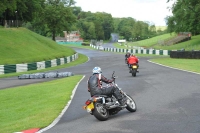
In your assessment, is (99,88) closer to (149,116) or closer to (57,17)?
(149,116)

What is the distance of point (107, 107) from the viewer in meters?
10.5

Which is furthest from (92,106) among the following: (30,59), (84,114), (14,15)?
(14,15)

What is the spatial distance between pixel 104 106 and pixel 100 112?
27 centimetres

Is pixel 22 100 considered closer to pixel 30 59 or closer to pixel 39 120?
pixel 39 120

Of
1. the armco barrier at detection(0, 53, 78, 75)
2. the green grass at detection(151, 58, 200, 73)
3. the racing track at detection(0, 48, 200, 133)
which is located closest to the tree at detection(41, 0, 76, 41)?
the armco barrier at detection(0, 53, 78, 75)

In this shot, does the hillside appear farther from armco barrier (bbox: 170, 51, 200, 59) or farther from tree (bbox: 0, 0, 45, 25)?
armco barrier (bbox: 170, 51, 200, 59)

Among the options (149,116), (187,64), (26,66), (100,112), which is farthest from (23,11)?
(149,116)

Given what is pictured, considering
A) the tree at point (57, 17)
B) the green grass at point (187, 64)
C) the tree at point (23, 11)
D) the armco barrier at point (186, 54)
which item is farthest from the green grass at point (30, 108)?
the tree at point (57, 17)

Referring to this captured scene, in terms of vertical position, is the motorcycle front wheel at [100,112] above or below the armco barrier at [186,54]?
below

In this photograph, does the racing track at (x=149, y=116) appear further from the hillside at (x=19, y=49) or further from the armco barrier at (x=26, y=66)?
the hillside at (x=19, y=49)

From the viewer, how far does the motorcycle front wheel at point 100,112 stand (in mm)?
10109

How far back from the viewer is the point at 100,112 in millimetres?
10227

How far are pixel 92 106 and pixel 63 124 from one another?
0.94 m

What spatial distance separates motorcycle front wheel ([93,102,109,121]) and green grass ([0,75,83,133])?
1.39 meters
